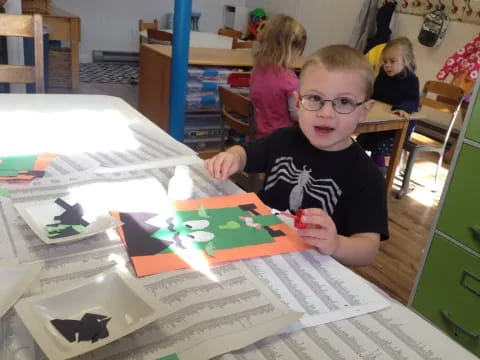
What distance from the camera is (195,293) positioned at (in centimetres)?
63

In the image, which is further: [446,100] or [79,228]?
[446,100]

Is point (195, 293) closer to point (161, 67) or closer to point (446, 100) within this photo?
point (161, 67)

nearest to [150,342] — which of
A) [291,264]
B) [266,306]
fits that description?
[266,306]

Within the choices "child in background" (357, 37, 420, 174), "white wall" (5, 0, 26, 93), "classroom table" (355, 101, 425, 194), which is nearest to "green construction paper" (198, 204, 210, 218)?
"classroom table" (355, 101, 425, 194)

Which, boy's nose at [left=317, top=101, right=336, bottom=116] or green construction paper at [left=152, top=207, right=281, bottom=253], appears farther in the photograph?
boy's nose at [left=317, top=101, right=336, bottom=116]

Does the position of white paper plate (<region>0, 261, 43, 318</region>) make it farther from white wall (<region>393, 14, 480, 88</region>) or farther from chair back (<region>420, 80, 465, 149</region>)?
white wall (<region>393, 14, 480, 88</region>)

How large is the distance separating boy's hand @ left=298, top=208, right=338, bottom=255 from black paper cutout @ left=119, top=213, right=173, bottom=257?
0.23m

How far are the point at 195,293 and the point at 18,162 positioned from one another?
0.59m

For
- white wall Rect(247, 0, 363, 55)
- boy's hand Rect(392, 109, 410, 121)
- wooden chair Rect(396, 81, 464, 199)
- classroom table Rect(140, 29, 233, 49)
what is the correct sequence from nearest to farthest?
boy's hand Rect(392, 109, 410, 121), wooden chair Rect(396, 81, 464, 199), classroom table Rect(140, 29, 233, 49), white wall Rect(247, 0, 363, 55)

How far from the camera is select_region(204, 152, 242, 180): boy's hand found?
1.02m

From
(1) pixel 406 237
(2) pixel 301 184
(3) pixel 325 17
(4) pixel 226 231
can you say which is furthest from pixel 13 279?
(3) pixel 325 17

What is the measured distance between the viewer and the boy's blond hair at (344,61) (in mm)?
1026

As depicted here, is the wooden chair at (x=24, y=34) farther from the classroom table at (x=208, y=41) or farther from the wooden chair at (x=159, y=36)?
the classroom table at (x=208, y=41)

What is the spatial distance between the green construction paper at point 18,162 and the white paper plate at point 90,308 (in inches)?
18.0
